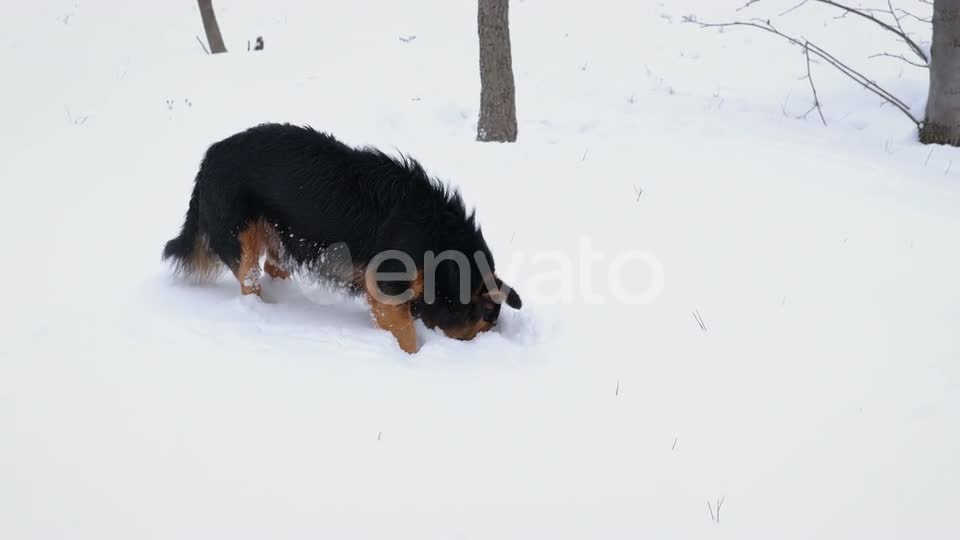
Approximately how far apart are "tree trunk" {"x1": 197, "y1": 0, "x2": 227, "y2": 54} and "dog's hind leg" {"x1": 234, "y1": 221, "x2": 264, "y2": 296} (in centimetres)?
674

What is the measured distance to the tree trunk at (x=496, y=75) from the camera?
20.9ft

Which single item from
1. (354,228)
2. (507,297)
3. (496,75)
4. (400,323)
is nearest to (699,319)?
(507,297)

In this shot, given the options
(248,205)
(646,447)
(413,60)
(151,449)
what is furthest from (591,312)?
(413,60)

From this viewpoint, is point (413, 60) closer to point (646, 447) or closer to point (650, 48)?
point (650, 48)

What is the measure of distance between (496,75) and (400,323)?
3393 mm

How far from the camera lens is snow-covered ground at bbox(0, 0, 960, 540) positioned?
8.49 ft

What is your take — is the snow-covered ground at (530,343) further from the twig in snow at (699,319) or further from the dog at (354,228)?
the dog at (354,228)

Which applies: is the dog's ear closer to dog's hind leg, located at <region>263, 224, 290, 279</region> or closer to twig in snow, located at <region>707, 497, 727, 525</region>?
dog's hind leg, located at <region>263, 224, 290, 279</region>

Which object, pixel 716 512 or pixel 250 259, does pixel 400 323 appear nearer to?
pixel 250 259

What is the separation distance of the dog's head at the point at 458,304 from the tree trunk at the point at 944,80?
497cm

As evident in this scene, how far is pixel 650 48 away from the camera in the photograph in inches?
393

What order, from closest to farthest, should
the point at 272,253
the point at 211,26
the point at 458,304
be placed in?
1. the point at 458,304
2. the point at 272,253
3. the point at 211,26

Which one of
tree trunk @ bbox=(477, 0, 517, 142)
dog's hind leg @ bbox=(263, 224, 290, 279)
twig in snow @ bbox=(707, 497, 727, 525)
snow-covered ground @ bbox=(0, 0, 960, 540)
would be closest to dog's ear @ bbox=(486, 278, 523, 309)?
snow-covered ground @ bbox=(0, 0, 960, 540)

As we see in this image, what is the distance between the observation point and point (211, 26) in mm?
9859
